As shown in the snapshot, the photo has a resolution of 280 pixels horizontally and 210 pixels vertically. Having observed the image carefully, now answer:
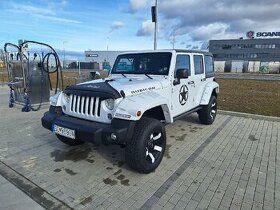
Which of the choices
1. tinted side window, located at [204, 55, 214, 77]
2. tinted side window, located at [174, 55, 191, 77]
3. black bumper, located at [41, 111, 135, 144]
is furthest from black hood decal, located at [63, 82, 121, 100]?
tinted side window, located at [204, 55, 214, 77]

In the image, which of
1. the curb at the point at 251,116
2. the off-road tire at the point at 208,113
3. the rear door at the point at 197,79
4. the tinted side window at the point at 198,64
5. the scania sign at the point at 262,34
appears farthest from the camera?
A: the scania sign at the point at 262,34

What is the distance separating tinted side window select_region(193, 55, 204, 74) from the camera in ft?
19.7

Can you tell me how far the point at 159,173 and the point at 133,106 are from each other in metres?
1.24

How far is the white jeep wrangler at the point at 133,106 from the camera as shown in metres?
3.57

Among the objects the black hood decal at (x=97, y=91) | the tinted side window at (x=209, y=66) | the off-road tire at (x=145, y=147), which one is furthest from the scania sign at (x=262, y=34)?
the black hood decal at (x=97, y=91)

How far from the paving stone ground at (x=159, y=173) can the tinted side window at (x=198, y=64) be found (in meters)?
1.56

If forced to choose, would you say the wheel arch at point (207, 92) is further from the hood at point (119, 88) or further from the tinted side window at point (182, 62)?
the hood at point (119, 88)

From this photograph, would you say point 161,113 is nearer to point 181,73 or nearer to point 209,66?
point 181,73

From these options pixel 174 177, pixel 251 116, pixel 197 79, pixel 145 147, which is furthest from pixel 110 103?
pixel 251 116

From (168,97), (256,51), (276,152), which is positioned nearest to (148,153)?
(168,97)

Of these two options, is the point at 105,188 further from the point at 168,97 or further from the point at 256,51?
the point at 256,51

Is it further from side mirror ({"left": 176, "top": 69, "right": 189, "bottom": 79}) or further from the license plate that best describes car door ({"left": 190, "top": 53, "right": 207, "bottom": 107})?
the license plate

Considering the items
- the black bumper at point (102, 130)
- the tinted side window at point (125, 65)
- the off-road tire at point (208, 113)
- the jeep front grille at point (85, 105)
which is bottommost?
the off-road tire at point (208, 113)

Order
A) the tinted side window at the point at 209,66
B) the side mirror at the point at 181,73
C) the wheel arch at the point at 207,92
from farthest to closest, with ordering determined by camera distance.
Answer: the tinted side window at the point at 209,66, the wheel arch at the point at 207,92, the side mirror at the point at 181,73
